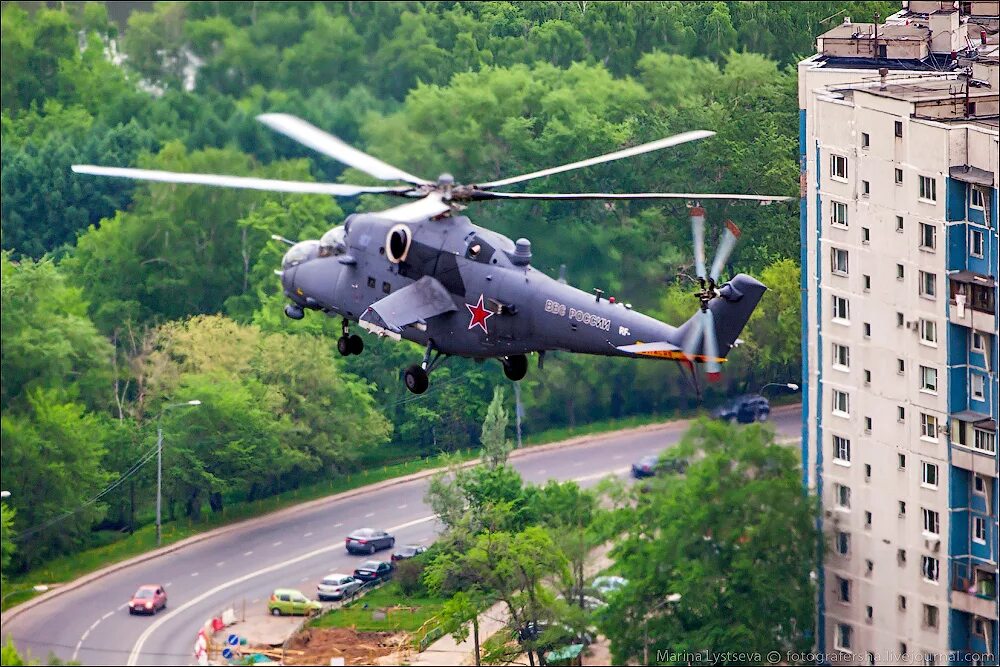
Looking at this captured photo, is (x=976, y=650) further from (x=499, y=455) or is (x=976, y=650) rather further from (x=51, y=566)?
(x=51, y=566)

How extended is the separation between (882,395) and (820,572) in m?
9.82

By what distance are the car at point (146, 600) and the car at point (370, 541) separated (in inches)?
457

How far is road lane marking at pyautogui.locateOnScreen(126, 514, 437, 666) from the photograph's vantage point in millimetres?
165125

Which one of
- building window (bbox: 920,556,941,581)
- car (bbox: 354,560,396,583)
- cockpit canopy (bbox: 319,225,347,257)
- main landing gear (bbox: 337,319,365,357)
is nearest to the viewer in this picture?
main landing gear (bbox: 337,319,365,357)

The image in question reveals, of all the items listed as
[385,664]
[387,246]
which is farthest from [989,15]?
[387,246]

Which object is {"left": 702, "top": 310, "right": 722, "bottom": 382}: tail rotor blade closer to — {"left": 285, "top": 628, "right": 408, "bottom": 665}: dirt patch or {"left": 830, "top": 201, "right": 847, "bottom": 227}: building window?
{"left": 830, "top": 201, "right": 847, "bottom": 227}: building window

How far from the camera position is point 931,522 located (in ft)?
429

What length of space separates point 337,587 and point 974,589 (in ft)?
149

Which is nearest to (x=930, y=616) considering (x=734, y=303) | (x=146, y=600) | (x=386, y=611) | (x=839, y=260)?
→ (x=839, y=260)

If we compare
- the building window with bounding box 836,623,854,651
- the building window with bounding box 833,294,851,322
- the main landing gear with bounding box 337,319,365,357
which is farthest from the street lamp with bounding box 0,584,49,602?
the main landing gear with bounding box 337,319,365,357

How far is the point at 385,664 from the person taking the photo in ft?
504

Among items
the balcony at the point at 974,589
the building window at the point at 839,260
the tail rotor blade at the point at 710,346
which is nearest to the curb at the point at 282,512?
the building window at the point at 839,260

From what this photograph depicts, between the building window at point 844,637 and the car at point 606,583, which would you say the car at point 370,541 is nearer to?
the car at point 606,583

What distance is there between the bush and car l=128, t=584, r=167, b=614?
46.1ft
